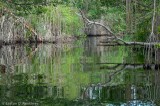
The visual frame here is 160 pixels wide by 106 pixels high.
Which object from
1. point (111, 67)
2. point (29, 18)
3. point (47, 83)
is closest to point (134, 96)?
point (47, 83)

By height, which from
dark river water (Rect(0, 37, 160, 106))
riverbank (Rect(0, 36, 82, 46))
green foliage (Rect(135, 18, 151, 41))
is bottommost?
dark river water (Rect(0, 37, 160, 106))

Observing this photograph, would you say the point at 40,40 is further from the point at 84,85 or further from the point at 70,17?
the point at 84,85

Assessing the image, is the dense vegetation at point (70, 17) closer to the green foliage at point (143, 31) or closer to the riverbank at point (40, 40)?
the green foliage at point (143, 31)

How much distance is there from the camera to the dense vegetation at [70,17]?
55.7ft

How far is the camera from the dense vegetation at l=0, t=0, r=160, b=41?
55.7 feet

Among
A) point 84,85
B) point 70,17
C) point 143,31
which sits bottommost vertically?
point 84,85

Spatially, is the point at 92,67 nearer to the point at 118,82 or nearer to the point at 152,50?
the point at 152,50

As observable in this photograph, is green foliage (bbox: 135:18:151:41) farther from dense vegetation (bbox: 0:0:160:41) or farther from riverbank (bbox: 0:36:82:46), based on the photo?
riverbank (bbox: 0:36:82:46)

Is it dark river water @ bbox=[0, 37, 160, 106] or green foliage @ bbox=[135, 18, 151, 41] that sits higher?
green foliage @ bbox=[135, 18, 151, 41]

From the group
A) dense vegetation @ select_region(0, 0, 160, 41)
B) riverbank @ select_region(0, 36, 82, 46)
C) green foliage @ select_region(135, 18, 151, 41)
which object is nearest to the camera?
dense vegetation @ select_region(0, 0, 160, 41)

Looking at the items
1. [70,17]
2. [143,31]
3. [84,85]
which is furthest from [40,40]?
[84,85]

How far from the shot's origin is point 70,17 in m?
36.6

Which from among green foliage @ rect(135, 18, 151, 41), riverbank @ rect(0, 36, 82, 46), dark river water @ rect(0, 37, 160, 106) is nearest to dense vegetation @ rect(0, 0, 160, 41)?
green foliage @ rect(135, 18, 151, 41)

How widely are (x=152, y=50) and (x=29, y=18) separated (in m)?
16.3
